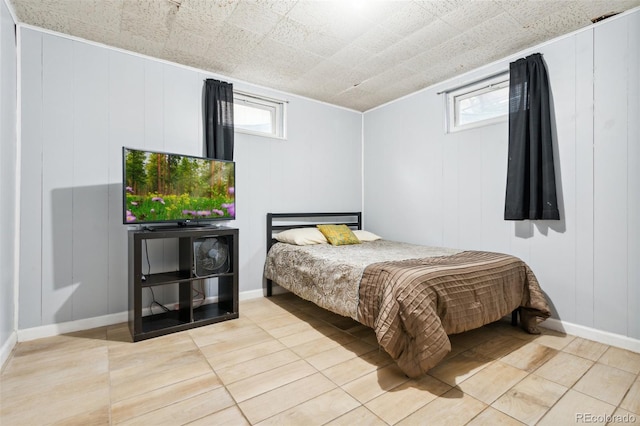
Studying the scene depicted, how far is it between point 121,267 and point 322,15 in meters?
2.74

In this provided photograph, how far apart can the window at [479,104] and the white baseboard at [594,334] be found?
1.90 m

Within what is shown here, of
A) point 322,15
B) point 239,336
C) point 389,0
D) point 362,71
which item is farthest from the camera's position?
point 362,71

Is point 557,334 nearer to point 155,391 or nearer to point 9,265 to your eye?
point 155,391

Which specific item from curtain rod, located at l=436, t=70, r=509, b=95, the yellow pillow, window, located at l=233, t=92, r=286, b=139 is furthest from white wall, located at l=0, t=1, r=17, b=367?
curtain rod, located at l=436, t=70, r=509, b=95

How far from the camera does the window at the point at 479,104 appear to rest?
3041mm

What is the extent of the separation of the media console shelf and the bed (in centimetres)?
59

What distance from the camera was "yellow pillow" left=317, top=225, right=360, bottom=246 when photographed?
3.44 meters

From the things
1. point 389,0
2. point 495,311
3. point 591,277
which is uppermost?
Result: point 389,0

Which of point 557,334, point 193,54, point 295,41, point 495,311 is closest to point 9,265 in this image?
point 193,54

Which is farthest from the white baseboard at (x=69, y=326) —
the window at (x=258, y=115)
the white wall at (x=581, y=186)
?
the white wall at (x=581, y=186)

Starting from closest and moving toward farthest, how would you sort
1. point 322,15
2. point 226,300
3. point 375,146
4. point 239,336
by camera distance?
1. point 322,15
2. point 239,336
3. point 226,300
4. point 375,146

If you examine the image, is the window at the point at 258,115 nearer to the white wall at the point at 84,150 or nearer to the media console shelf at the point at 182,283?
the white wall at the point at 84,150

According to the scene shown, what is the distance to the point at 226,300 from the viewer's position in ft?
9.86

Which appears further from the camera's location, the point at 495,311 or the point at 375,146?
the point at 375,146
